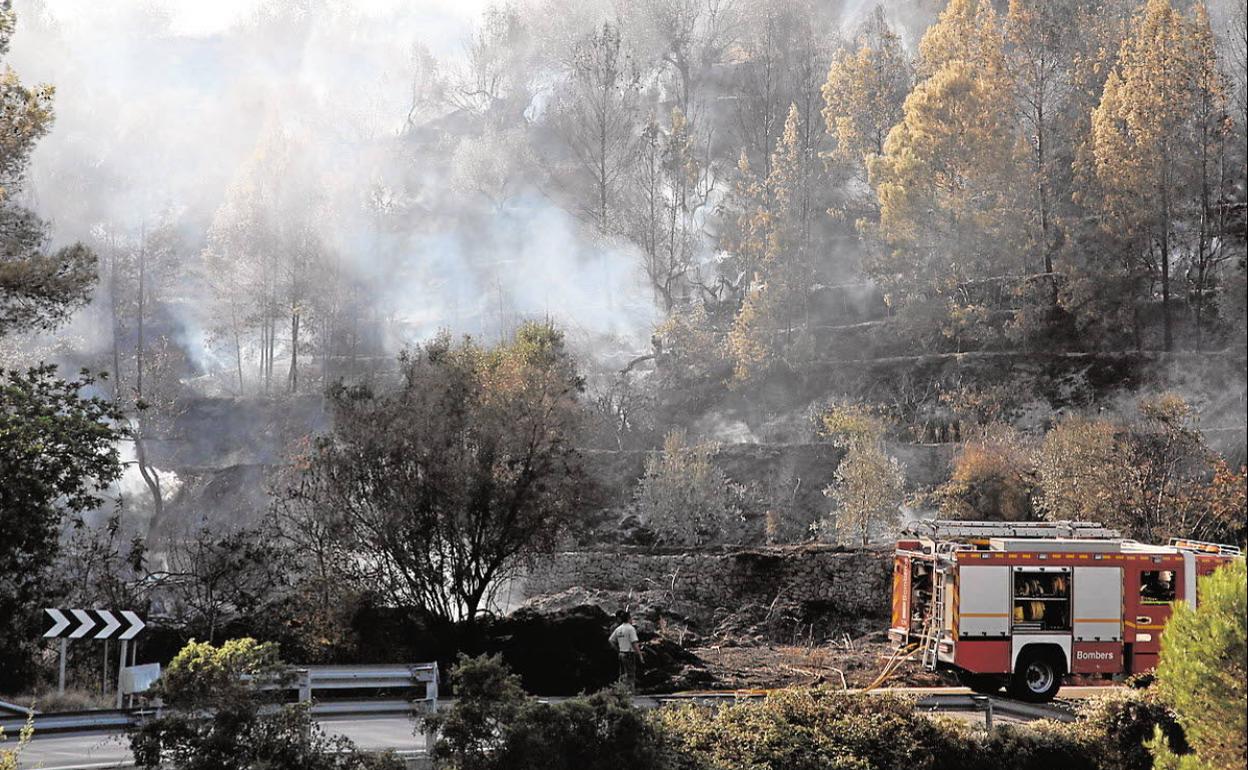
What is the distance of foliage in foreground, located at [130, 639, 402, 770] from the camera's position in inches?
457

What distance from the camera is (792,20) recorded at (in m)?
67.8

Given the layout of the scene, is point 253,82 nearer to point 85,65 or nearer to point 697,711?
A: point 85,65

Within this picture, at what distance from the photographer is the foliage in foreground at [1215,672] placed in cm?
905

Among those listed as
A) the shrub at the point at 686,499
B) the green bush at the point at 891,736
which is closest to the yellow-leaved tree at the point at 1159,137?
the shrub at the point at 686,499

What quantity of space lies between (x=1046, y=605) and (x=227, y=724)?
12194 millimetres

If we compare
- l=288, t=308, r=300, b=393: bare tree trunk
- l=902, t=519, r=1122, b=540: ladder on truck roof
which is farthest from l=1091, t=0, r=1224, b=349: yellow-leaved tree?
l=288, t=308, r=300, b=393: bare tree trunk

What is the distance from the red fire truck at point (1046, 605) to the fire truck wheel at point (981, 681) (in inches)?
1.3

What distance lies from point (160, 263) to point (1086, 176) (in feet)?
156

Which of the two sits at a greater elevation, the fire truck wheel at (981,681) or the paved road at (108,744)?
the fire truck wheel at (981,681)

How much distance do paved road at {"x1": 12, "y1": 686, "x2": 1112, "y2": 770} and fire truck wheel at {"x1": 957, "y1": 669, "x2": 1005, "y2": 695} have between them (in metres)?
1.80

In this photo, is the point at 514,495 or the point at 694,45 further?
the point at 694,45

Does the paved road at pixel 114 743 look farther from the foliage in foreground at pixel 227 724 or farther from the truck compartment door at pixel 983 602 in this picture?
the truck compartment door at pixel 983 602

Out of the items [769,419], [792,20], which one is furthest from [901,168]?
[792,20]

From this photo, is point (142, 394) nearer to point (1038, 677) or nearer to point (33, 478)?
point (33, 478)
